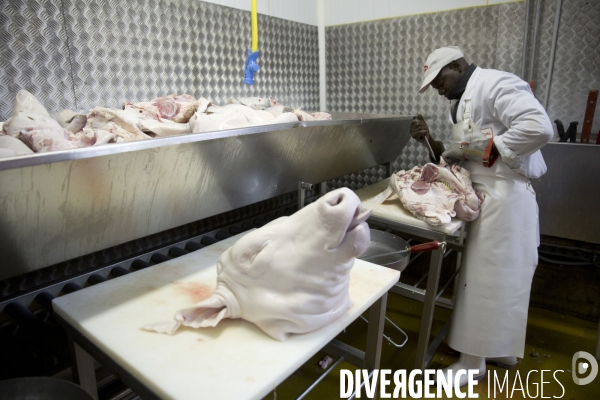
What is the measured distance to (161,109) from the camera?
1.84m

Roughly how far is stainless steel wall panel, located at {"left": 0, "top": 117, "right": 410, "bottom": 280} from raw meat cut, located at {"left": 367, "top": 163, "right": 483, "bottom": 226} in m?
0.56

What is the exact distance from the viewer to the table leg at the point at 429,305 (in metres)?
1.88

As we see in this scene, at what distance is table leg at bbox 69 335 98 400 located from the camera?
3.83 feet

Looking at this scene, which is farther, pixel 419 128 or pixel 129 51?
pixel 419 128

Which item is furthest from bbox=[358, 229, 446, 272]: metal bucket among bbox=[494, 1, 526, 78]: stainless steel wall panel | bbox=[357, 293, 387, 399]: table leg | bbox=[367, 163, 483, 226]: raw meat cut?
bbox=[494, 1, 526, 78]: stainless steel wall panel

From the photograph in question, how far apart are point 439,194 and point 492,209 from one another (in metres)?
0.28

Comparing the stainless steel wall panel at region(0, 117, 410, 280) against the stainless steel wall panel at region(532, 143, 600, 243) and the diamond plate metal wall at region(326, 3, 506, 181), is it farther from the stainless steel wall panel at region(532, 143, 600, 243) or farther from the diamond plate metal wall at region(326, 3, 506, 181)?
the stainless steel wall panel at region(532, 143, 600, 243)

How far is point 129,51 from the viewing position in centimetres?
199

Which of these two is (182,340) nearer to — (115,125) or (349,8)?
(115,125)

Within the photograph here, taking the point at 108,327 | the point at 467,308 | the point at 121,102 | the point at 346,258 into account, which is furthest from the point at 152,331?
the point at 467,308

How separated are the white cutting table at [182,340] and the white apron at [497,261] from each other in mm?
897

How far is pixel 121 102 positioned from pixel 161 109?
310mm

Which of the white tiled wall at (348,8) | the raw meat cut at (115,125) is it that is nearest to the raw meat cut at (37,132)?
the raw meat cut at (115,125)

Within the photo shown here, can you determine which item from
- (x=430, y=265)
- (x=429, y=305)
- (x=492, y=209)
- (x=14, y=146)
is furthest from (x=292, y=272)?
(x=492, y=209)
